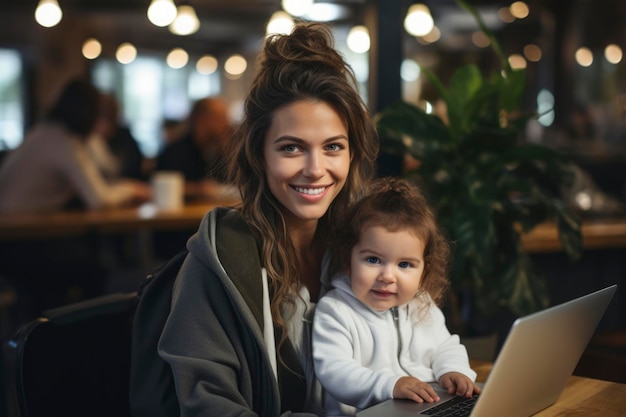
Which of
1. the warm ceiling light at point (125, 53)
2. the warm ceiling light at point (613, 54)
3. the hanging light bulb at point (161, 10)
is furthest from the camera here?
the warm ceiling light at point (125, 53)

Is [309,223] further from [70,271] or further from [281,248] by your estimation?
[70,271]

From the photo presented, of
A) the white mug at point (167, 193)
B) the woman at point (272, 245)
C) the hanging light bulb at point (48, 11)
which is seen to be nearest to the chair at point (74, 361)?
the woman at point (272, 245)

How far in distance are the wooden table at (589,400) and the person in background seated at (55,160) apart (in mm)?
3234

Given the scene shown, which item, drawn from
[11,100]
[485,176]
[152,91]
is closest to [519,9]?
[152,91]

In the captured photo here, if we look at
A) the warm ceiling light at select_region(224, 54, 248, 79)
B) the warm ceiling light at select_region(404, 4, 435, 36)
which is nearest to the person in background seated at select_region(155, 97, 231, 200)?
the warm ceiling light at select_region(404, 4, 435, 36)

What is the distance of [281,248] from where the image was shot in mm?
1687

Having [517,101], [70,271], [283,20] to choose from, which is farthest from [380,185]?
[283,20]

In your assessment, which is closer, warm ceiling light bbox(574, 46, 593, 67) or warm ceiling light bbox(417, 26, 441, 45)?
warm ceiling light bbox(574, 46, 593, 67)

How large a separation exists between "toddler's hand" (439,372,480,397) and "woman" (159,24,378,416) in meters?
0.28

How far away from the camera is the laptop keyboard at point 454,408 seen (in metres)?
1.41

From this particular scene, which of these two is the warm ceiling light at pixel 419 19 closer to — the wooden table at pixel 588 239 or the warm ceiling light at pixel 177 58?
the wooden table at pixel 588 239

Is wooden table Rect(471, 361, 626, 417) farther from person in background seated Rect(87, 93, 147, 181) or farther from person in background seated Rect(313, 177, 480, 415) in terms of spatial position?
person in background seated Rect(87, 93, 147, 181)

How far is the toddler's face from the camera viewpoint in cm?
161

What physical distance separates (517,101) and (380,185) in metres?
1.00
